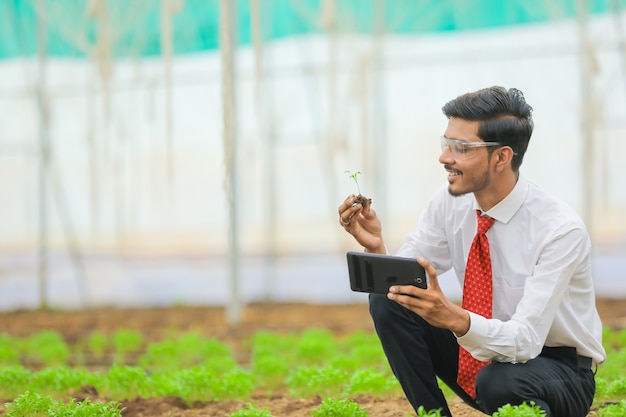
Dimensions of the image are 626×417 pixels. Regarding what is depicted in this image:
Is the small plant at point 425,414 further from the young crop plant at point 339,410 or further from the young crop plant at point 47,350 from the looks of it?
the young crop plant at point 47,350

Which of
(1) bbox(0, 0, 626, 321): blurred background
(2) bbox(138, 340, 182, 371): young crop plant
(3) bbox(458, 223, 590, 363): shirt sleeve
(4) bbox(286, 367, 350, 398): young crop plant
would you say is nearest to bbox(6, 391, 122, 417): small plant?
(4) bbox(286, 367, 350, 398): young crop plant

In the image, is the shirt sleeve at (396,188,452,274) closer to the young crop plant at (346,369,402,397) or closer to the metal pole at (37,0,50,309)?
the young crop plant at (346,369,402,397)

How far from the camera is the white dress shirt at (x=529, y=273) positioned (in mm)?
2377

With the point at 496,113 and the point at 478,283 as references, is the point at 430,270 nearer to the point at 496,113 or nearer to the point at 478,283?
the point at 478,283

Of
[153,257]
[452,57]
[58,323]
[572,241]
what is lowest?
[58,323]

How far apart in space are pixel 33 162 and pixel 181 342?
3.67 m

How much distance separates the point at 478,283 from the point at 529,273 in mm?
164

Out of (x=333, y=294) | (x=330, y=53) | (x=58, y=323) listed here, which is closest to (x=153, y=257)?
(x=58, y=323)

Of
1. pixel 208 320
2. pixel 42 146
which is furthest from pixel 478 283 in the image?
pixel 42 146

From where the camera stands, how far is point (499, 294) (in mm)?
2617

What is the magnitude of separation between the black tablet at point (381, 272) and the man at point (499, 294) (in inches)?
2.0

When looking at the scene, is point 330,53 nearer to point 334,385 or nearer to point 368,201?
point 334,385

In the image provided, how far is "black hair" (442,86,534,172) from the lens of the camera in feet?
8.21

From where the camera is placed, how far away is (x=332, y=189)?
781 cm
